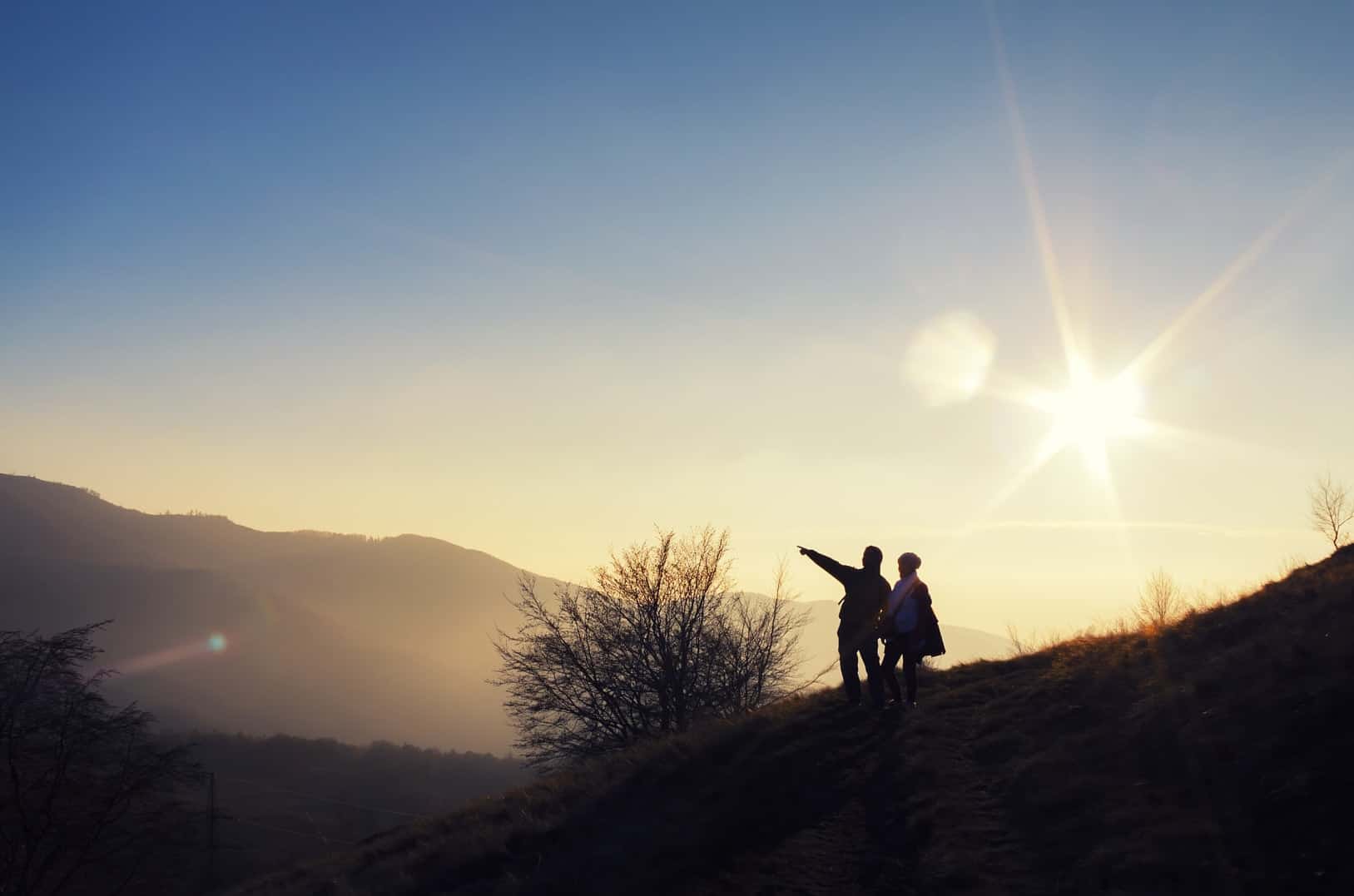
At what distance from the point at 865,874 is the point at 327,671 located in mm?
196431

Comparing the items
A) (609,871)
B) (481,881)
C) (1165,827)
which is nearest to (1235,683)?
(1165,827)

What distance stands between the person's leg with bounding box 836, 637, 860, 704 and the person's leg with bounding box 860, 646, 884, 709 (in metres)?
0.18

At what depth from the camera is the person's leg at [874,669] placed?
13570mm

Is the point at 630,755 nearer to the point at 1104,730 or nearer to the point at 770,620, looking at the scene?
the point at 1104,730

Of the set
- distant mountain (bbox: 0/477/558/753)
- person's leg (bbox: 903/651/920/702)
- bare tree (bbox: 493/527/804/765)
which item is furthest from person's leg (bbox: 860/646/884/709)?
distant mountain (bbox: 0/477/558/753)

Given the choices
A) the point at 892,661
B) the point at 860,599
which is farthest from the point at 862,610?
the point at 892,661

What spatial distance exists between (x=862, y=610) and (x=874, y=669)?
3.41ft

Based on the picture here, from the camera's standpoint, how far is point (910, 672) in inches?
535

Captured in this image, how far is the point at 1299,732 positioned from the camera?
7.68 metres

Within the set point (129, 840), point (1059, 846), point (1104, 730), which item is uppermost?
point (1104, 730)

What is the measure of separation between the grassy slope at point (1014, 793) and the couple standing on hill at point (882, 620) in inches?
28.2

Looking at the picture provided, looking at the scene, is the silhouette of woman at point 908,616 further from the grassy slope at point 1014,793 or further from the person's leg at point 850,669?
the grassy slope at point 1014,793

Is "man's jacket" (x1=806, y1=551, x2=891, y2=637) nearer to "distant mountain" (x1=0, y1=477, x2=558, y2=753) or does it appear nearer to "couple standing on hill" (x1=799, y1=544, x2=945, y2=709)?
"couple standing on hill" (x1=799, y1=544, x2=945, y2=709)

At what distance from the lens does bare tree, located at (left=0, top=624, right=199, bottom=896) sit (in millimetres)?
14023
